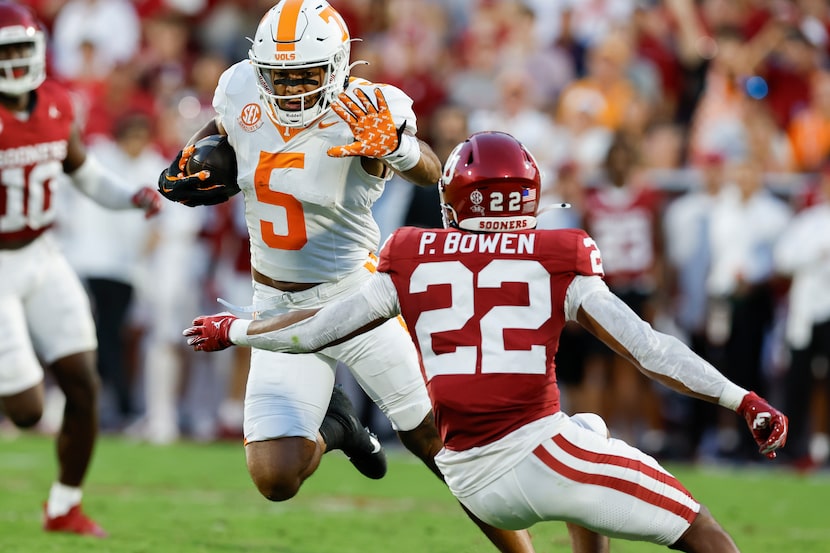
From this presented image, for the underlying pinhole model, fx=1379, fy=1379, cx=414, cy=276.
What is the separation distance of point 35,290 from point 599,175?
4.95 meters

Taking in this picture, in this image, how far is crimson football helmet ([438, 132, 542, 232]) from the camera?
4344 millimetres

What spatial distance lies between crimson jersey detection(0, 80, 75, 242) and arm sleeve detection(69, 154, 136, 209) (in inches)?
5.6

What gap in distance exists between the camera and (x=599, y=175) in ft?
33.9

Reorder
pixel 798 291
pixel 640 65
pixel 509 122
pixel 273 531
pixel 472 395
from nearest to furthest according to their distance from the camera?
pixel 472 395 < pixel 273 531 < pixel 798 291 < pixel 509 122 < pixel 640 65

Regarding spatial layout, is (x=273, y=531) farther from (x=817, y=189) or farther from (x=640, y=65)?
(x=640, y=65)

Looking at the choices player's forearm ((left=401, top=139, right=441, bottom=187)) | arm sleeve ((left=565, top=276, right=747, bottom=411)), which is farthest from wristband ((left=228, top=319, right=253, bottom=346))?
arm sleeve ((left=565, top=276, right=747, bottom=411))

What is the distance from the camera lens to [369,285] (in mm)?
4375

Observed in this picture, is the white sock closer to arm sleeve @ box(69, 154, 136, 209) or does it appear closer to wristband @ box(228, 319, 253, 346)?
arm sleeve @ box(69, 154, 136, 209)

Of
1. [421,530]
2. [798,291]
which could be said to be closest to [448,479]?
[421,530]

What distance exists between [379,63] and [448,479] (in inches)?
292

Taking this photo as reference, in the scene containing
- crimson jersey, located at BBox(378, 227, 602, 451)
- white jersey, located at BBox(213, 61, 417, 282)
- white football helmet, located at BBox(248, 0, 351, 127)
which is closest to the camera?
crimson jersey, located at BBox(378, 227, 602, 451)

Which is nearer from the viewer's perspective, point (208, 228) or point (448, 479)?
point (448, 479)

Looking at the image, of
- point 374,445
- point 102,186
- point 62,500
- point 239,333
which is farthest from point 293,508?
point 239,333

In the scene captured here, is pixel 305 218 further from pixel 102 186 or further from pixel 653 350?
pixel 102 186
